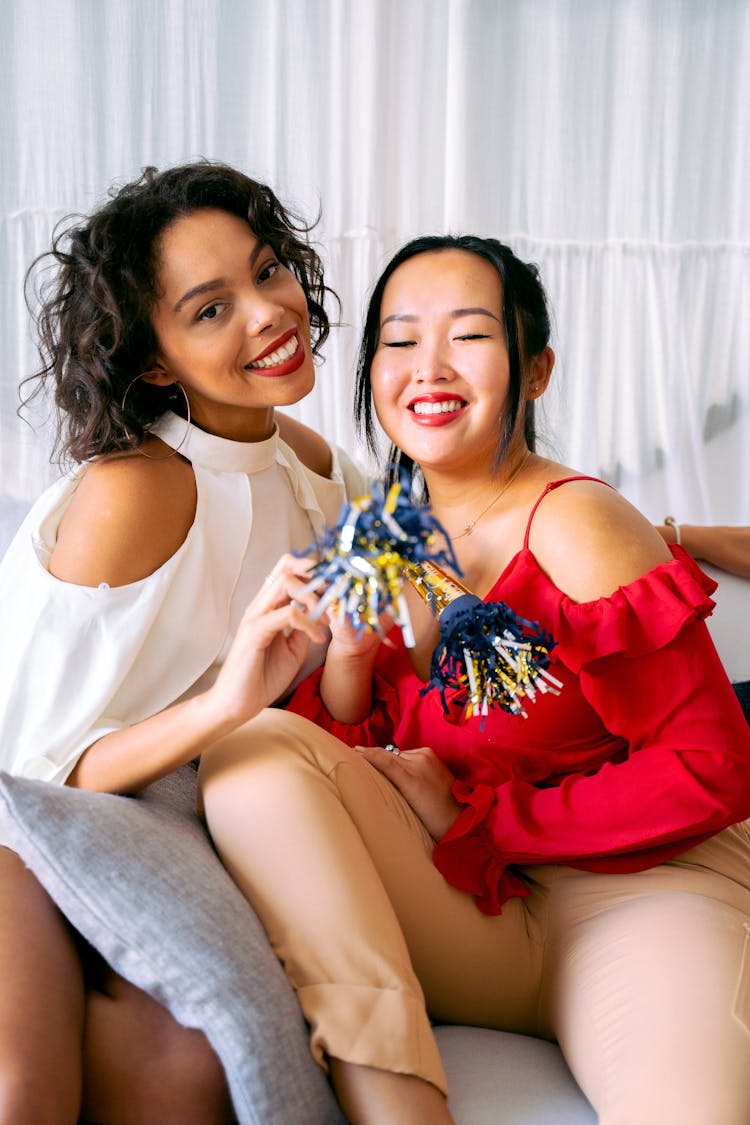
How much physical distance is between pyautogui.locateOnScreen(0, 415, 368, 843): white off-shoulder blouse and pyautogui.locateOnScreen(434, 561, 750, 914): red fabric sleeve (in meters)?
0.49

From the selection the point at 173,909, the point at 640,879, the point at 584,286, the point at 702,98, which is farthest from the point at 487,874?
the point at 702,98

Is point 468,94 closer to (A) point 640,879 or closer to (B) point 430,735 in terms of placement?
(B) point 430,735

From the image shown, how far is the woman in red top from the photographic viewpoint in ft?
3.99

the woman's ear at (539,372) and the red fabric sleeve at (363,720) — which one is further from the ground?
the woman's ear at (539,372)

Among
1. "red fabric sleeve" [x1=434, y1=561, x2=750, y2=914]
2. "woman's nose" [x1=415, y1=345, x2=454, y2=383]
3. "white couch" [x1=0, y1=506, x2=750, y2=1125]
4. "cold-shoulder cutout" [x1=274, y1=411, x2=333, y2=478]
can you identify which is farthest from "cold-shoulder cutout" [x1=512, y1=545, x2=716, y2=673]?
"cold-shoulder cutout" [x1=274, y1=411, x2=333, y2=478]

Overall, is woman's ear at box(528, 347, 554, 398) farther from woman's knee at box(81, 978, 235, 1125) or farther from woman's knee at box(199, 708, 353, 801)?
woman's knee at box(81, 978, 235, 1125)

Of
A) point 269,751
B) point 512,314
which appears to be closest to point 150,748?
point 269,751

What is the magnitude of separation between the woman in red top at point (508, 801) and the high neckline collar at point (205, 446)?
0.23 m

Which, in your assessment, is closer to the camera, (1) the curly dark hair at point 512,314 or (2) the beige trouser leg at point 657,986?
(2) the beige trouser leg at point 657,986

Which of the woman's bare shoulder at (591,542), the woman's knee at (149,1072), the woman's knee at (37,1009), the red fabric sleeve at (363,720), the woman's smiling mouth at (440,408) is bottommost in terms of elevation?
the woman's knee at (149,1072)

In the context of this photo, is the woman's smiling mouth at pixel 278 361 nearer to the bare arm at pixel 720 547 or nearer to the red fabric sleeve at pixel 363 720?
the red fabric sleeve at pixel 363 720

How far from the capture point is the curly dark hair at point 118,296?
161cm

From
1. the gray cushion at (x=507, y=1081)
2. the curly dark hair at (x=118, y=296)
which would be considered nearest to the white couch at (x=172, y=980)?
the gray cushion at (x=507, y=1081)

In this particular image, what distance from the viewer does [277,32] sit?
2596mm
